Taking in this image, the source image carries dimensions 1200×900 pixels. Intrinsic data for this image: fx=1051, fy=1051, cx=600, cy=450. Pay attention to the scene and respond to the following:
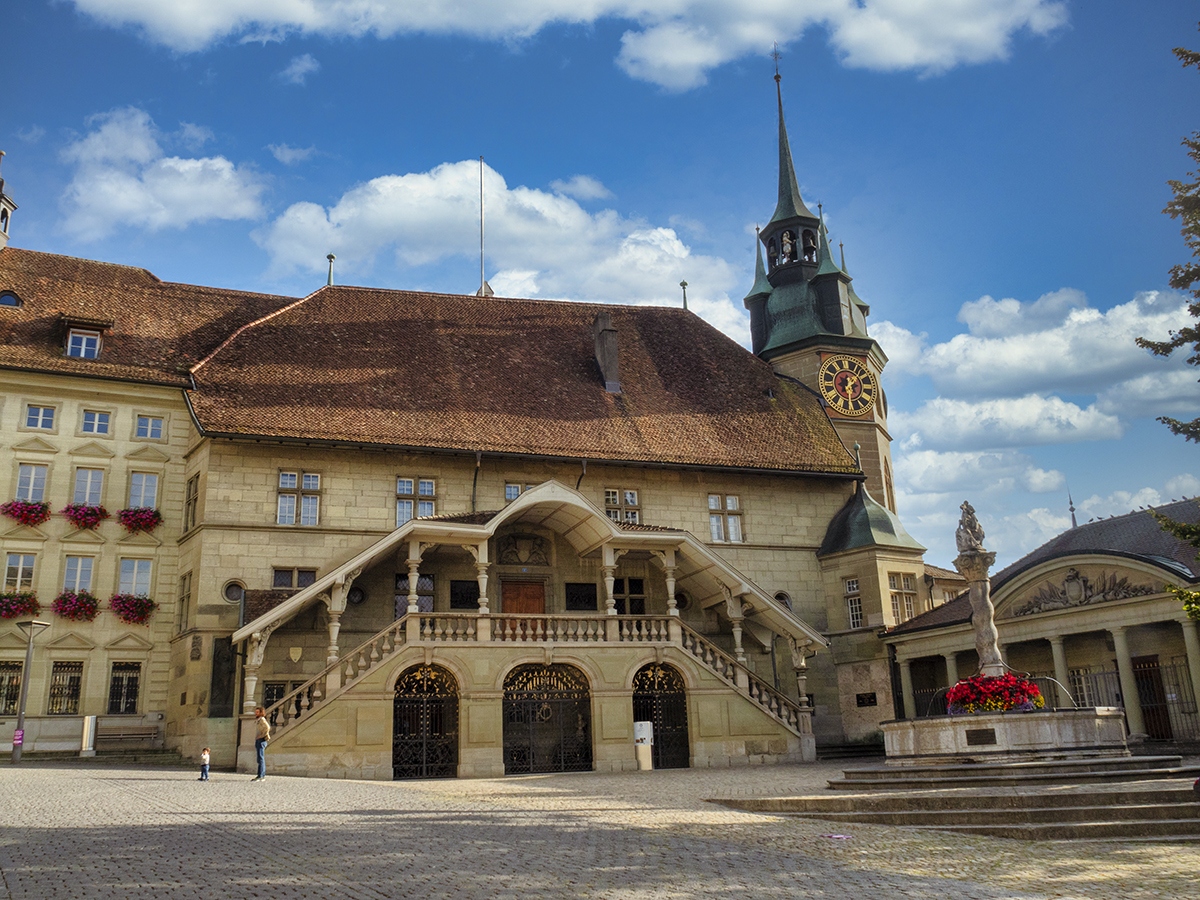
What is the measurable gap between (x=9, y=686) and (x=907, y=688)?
2429 centimetres

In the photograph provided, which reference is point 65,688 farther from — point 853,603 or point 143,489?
point 853,603

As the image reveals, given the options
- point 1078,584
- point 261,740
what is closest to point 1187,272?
point 1078,584

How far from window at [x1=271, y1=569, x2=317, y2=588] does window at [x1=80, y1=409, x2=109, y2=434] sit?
6828 millimetres

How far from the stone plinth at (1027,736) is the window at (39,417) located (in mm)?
23782

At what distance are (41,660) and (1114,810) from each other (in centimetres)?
2489

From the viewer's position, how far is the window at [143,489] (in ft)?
95.5

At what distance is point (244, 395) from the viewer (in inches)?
1114

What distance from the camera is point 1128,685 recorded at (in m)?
23.5

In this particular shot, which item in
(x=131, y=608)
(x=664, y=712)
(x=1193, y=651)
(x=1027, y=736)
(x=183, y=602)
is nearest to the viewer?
(x=1027, y=736)

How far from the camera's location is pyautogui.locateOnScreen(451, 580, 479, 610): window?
29078mm

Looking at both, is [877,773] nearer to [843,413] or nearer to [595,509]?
[595,509]

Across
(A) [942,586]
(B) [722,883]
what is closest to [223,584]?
(B) [722,883]

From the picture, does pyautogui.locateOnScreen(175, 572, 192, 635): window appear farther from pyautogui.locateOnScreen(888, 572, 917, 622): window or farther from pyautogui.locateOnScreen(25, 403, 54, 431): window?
pyautogui.locateOnScreen(888, 572, 917, 622): window

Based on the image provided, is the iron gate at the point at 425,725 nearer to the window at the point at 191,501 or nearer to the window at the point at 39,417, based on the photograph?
the window at the point at 191,501
